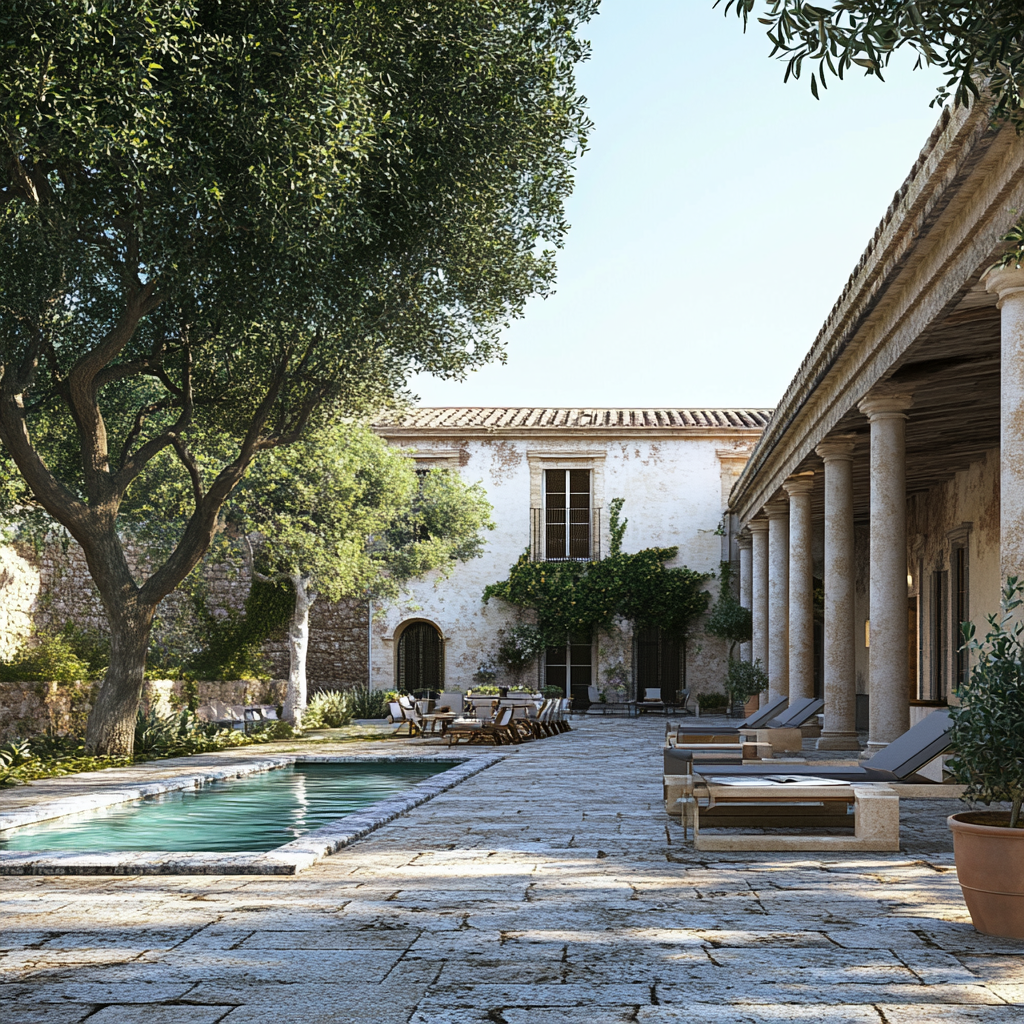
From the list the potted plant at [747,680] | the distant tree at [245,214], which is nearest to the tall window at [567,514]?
the potted plant at [747,680]

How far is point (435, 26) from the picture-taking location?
969cm

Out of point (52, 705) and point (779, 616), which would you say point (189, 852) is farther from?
point (779, 616)

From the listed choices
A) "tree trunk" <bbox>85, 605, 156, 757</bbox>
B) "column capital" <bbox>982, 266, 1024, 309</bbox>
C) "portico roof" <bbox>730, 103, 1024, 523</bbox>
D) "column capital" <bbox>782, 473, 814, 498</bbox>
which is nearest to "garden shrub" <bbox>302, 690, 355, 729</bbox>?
"tree trunk" <bbox>85, 605, 156, 757</bbox>

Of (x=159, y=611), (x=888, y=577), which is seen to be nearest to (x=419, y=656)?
(x=159, y=611)

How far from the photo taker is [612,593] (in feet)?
81.3

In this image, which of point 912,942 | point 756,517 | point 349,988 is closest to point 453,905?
point 349,988

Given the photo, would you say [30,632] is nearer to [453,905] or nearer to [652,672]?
[652,672]

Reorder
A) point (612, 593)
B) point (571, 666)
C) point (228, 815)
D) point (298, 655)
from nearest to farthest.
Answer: point (228, 815) → point (298, 655) → point (612, 593) → point (571, 666)

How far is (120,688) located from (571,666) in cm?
1484

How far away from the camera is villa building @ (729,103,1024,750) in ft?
21.4

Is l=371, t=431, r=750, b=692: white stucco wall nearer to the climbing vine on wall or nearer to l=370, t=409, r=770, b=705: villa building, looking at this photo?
l=370, t=409, r=770, b=705: villa building

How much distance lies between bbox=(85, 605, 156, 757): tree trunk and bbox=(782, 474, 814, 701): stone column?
8.30 m

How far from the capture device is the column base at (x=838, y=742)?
12344 mm

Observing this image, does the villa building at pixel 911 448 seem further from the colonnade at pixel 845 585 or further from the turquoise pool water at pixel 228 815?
the turquoise pool water at pixel 228 815
